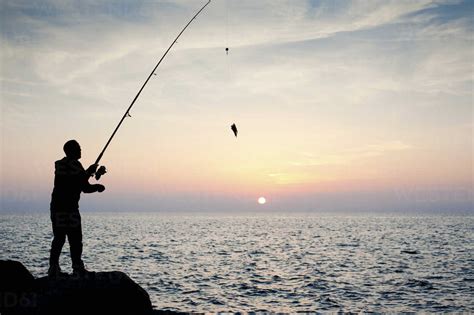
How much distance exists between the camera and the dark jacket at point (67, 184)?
7875 mm

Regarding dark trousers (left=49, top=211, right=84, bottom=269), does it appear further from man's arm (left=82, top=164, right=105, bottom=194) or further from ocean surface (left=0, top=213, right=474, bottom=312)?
ocean surface (left=0, top=213, right=474, bottom=312)

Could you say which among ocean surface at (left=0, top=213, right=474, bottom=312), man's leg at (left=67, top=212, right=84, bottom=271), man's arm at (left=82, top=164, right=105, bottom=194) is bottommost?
ocean surface at (left=0, top=213, right=474, bottom=312)

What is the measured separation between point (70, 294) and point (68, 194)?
187 cm

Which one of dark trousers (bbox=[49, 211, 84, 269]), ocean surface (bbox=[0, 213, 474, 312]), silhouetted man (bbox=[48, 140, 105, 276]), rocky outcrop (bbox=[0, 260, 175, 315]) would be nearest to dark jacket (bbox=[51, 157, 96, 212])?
silhouetted man (bbox=[48, 140, 105, 276])

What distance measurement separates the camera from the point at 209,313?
15164 millimetres

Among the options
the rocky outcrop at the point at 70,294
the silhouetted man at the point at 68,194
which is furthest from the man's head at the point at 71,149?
the rocky outcrop at the point at 70,294

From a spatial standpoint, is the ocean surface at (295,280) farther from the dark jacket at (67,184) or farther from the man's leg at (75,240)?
the dark jacket at (67,184)

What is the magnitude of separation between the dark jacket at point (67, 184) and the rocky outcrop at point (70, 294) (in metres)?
1.43

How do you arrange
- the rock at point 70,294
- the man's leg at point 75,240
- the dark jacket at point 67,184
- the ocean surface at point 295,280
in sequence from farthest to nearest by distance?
the ocean surface at point 295,280 < the man's leg at point 75,240 < the dark jacket at point 67,184 < the rock at point 70,294

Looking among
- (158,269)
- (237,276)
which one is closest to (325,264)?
(237,276)

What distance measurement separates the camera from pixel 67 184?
26.0 ft

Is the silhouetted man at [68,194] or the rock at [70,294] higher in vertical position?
the silhouetted man at [68,194]

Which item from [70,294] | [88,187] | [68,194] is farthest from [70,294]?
[88,187]

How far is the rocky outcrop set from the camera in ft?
24.2
